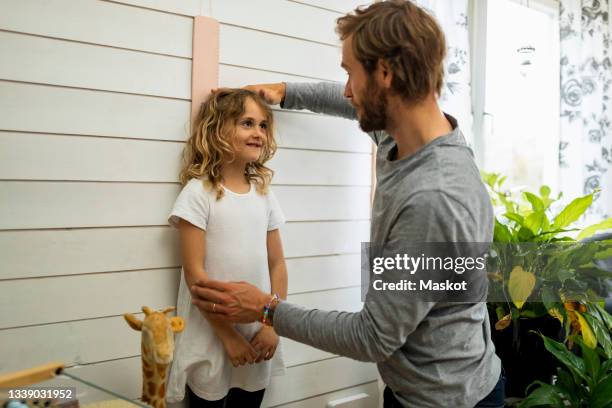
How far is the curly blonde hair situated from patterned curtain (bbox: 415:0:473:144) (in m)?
1.06

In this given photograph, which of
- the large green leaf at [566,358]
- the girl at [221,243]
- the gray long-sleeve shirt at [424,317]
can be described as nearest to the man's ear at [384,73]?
the gray long-sleeve shirt at [424,317]

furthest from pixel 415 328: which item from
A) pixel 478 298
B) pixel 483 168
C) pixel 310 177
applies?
pixel 483 168

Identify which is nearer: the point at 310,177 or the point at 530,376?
the point at 310,177

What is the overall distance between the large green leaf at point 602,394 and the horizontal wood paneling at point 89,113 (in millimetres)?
1522

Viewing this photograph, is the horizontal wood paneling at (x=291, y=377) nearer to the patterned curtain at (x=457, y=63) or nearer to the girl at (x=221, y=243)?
the girl at (x=221, y=243)

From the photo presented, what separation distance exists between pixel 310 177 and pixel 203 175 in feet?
1.54

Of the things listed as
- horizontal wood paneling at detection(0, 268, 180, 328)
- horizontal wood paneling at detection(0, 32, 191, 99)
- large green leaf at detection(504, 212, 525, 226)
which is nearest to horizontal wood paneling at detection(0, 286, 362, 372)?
horizontal wood paneling at detection(0, 268, 180, 328)

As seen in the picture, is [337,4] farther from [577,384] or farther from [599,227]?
[577,384]

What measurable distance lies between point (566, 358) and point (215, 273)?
1202 mm

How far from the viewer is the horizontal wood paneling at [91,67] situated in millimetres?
1330

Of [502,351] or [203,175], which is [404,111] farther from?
[502,351]

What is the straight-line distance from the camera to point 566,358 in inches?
72.8

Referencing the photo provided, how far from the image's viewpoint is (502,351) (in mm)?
2074

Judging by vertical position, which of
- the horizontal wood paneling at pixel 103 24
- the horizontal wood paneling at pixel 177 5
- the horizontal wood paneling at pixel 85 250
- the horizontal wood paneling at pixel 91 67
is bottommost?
the horizontal wood paneling at pixel 85 250
